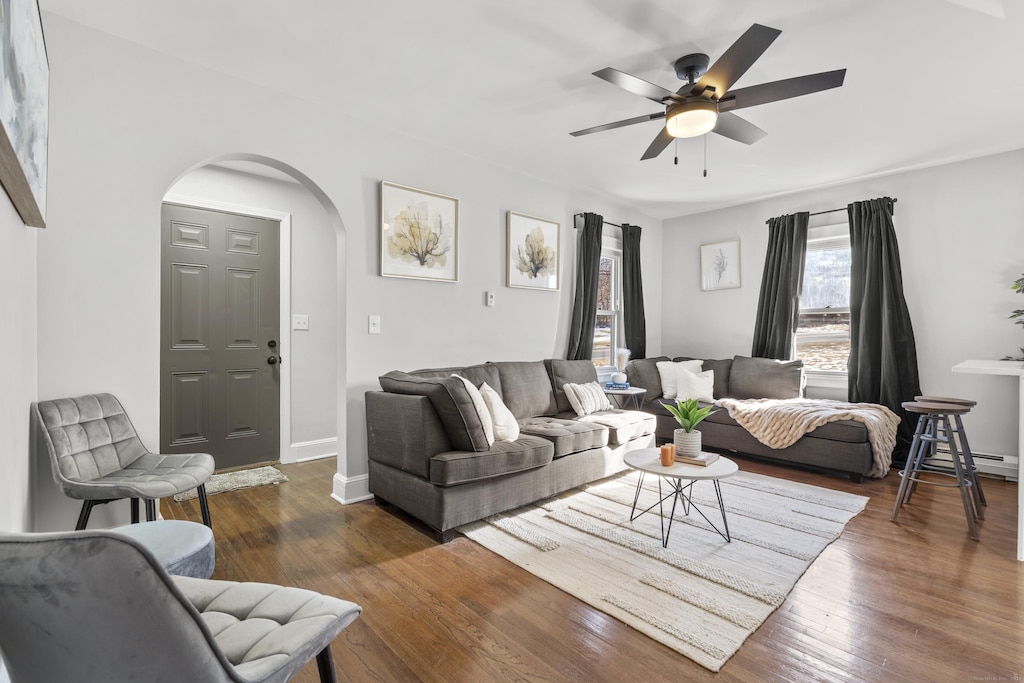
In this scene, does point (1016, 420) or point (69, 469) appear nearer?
point (69, 469)

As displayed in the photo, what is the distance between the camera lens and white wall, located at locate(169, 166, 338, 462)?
13.8 ft

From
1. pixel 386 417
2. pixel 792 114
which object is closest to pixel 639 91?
pixel 792 114

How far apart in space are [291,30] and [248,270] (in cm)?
223

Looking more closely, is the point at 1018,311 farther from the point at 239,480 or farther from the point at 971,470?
the point at 239,480

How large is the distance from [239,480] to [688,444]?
3171 mm

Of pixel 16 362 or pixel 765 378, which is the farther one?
pixel 765 378

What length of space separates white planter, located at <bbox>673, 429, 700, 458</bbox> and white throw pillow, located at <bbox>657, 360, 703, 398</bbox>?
2352 millimetres

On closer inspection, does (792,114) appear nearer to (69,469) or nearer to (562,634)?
(562,634)

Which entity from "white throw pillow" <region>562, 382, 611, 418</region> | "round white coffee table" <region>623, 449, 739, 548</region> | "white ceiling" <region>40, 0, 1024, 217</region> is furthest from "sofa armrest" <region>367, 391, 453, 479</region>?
"white ceiling" <region>40, 0, 1024, 217</region>

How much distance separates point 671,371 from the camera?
5.18 meters

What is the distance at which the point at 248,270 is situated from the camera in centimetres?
409

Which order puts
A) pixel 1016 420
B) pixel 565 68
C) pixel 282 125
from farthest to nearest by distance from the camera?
pixel 1016 420, pixel 282 125, pixel 565 68

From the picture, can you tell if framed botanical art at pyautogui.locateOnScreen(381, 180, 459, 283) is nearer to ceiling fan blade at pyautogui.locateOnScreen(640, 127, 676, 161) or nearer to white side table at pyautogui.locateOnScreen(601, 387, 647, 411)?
ceiling fan blade at pyautogui.locateOnScreen(640, 127, 676, 161)

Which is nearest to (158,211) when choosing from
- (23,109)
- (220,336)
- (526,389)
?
(23,109)
